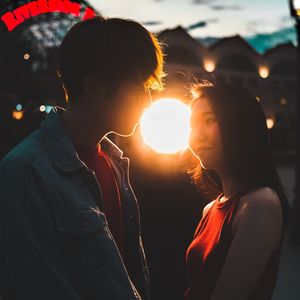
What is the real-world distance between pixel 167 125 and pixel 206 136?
0.62 metres

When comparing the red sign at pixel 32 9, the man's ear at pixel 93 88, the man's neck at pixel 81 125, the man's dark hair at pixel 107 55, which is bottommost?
the man's neck at pixel 81 125

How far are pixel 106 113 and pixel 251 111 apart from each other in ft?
2.33

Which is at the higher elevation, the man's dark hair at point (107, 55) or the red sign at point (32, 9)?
the red sign at point (32, 9)

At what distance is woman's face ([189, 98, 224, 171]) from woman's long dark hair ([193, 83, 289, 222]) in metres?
0.03

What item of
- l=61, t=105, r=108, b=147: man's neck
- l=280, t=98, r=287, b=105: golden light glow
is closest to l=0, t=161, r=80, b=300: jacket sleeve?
l=61, t=105, r=108, b=147: man's neck

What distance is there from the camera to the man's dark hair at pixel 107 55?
70.9 inches

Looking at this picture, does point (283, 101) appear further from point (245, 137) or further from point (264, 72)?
point (245, 137)

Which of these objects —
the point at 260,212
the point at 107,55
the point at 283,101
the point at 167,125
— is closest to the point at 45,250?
the point at 107,55

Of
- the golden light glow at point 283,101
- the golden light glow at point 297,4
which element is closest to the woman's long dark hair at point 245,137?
the golden light glow at point 297,4

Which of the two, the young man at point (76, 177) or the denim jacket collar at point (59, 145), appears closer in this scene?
the young man at point (76, 177)

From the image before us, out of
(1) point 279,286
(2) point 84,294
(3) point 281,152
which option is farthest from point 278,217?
(3) point 281,152

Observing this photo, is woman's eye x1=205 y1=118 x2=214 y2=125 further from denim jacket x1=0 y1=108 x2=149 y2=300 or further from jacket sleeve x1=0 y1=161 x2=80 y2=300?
jacket sleeve x1=0 y1=161 x2=80 y2=300

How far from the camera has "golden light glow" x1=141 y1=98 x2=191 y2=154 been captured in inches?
108

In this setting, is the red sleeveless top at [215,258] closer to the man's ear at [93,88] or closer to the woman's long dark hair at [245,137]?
the woman's long dark hair at [245,137]
